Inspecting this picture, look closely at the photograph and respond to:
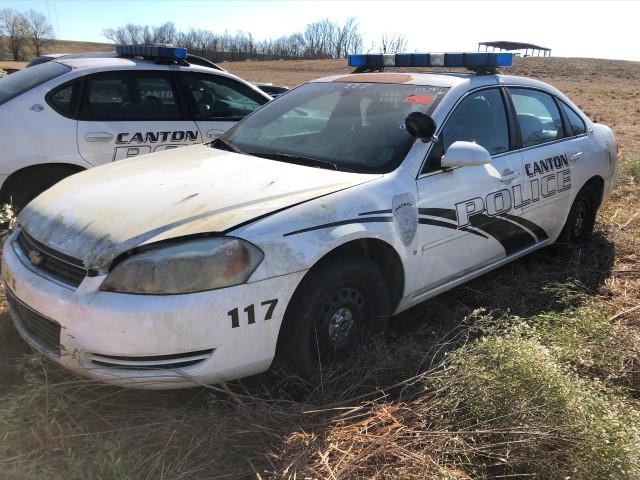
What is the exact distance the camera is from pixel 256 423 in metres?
2.45

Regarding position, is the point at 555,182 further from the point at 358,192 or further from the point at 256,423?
the point at 256,423

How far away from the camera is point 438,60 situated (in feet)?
13.6

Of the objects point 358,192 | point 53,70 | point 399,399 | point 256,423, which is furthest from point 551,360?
point 53,70

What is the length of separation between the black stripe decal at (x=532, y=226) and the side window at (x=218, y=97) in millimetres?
3009

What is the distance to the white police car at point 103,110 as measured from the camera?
4531 mm

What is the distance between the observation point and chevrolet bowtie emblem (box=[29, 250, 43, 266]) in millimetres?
2641

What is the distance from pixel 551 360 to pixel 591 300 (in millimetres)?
1473

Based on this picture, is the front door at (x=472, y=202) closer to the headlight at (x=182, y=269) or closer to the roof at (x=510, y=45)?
the headlight at (x=182, y=269)

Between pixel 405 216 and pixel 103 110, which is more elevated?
pixel 103 110

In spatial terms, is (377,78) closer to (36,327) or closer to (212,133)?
(212,133)

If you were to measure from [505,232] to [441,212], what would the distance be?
84 cm

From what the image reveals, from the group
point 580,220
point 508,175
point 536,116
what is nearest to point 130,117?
point 508,175

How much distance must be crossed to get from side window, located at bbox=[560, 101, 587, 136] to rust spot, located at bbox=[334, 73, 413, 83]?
1.67 metres

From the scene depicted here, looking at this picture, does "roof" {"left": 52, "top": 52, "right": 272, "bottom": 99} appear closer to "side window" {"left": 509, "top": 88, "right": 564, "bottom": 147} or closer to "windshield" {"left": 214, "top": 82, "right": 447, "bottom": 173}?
"windshield" {"left": 214, "top": 82, "right": 447, "bottom": 173}
